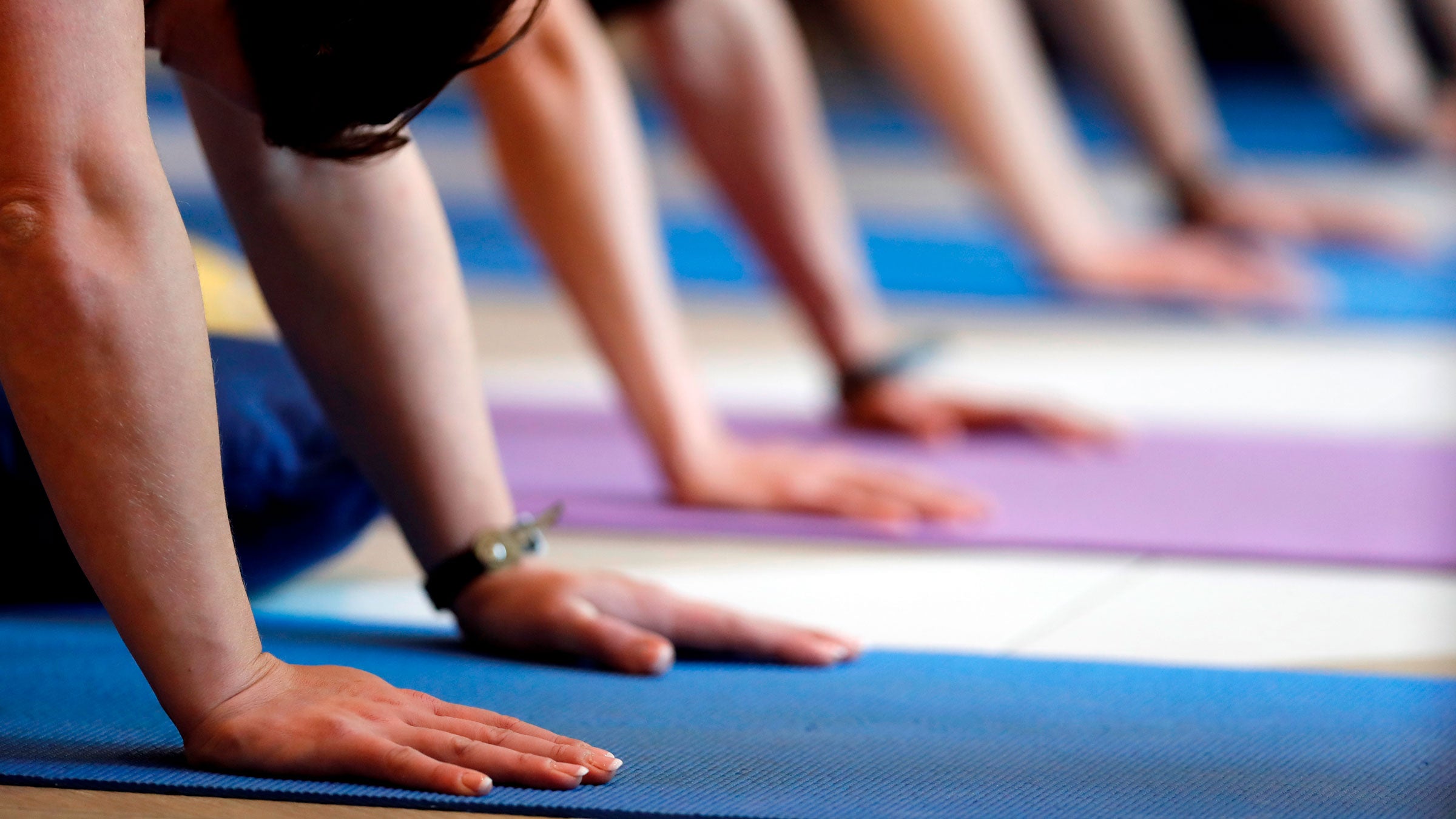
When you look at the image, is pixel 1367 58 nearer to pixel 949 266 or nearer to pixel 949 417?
pixel 949 266

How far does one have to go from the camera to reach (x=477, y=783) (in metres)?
0.87

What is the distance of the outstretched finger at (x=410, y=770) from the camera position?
868mm

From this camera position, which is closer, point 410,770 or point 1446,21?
point 410,770

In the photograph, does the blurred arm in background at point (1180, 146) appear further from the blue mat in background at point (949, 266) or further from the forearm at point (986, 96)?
the forearm at point (986, 96)

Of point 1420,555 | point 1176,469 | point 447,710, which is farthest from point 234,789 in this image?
point 1176,469

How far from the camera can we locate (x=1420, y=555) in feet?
5.06

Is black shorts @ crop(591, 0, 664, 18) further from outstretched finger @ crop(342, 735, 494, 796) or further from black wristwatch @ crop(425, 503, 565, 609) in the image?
outstretched finger @ crop(342, 735, 494, 796)

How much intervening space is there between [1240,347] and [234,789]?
207 centimetres

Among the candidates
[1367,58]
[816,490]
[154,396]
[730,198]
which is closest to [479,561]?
[154,396]

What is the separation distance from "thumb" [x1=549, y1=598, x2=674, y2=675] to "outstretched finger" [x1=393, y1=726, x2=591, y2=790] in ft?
0.71

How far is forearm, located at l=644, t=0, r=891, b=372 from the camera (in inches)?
74.6

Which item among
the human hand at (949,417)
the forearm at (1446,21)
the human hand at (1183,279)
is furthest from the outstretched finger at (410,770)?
the forearm at (1446,21)

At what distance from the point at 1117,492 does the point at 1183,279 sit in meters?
1.11

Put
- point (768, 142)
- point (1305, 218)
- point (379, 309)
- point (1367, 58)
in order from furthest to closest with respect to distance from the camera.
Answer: point (1367, 58) < point (1305, 218) < point (768, 142) < point (379, 309)
